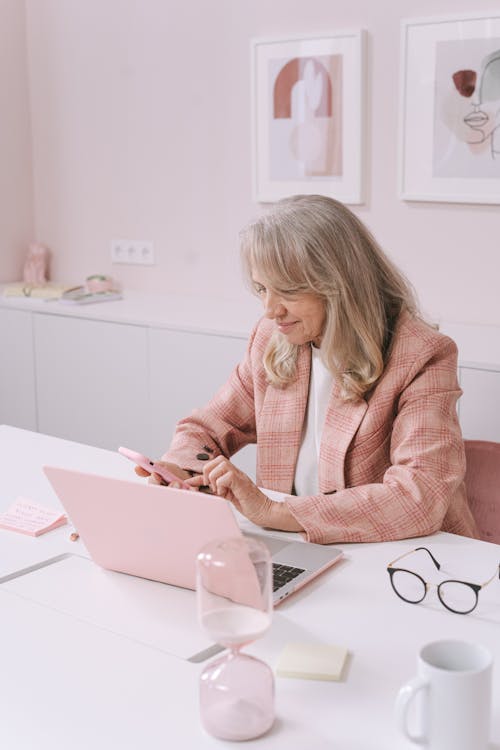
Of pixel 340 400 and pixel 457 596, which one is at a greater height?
pixel 340 400

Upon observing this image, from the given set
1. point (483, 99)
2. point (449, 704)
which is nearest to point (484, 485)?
point (449, 704)

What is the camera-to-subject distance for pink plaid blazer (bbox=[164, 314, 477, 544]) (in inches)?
71.6

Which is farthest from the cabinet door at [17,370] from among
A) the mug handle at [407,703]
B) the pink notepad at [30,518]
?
the mug handle at [407,703]

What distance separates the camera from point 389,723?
1.22 meters

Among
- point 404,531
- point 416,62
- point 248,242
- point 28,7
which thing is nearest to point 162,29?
point 28,7

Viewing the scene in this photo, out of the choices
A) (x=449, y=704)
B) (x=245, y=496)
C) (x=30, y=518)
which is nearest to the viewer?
(x=449, y=704)

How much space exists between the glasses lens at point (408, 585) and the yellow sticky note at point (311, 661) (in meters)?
0.21

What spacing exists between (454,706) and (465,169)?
2449 mm

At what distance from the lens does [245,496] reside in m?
1.82

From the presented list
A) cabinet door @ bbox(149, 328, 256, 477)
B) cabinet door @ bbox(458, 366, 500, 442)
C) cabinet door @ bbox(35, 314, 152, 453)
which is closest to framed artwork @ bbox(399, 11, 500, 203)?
cabinet door @ bbox(458, 366, 500, 442)

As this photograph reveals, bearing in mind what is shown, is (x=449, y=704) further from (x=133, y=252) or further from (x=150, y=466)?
(x=133, y=252)

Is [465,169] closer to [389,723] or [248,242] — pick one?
[248,242]

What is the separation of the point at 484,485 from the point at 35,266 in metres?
2.82

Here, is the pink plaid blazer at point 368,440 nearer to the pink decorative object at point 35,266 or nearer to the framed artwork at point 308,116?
the framed artwork at point 308,116
